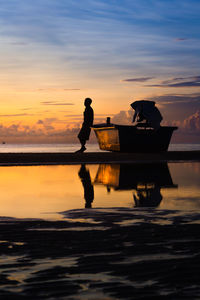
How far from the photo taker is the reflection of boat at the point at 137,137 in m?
34.4

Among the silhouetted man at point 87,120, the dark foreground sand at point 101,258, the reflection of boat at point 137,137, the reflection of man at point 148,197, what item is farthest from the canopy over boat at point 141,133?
the dark foreground sand at point 101,258

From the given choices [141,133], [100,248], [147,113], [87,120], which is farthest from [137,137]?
[100,248]

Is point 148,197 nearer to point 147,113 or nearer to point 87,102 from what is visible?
point 87,102

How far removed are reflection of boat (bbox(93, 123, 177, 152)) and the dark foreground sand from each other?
27621 millimetres

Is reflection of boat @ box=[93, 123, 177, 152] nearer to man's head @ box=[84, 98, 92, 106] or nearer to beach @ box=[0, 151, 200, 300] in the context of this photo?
man's head @ box=[84, 98, 92, 106]

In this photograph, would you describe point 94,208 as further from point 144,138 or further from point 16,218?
point 144,138

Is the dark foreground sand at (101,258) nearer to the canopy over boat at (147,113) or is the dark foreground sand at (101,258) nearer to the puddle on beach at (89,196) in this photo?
the puddle on beach at (89,196)

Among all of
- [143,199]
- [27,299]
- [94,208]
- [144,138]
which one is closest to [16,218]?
[94,208]

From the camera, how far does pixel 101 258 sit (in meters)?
4.50

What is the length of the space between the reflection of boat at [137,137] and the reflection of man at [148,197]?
22883 mm

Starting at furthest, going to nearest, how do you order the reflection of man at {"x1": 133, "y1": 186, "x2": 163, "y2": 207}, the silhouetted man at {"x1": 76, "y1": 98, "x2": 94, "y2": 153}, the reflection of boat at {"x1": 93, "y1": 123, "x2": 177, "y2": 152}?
the reflection of boat at {"x1": 93, "y1": 123, "x2": 177, "y2": 152}
the silhouetted man at {"x1": 76, "y1": 98, "x2": 94, "y2": 153}
the reflection of man at {"x1": 133, "y1": 186, "x2": 163, "y2": 207}

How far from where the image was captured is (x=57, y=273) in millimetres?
4039

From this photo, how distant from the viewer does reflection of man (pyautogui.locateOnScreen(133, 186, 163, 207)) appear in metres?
8.53

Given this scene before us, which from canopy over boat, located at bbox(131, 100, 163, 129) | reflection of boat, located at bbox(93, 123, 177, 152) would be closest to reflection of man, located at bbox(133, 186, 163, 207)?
reflection of boat, located at bbox(93, 123, 177, 152)
